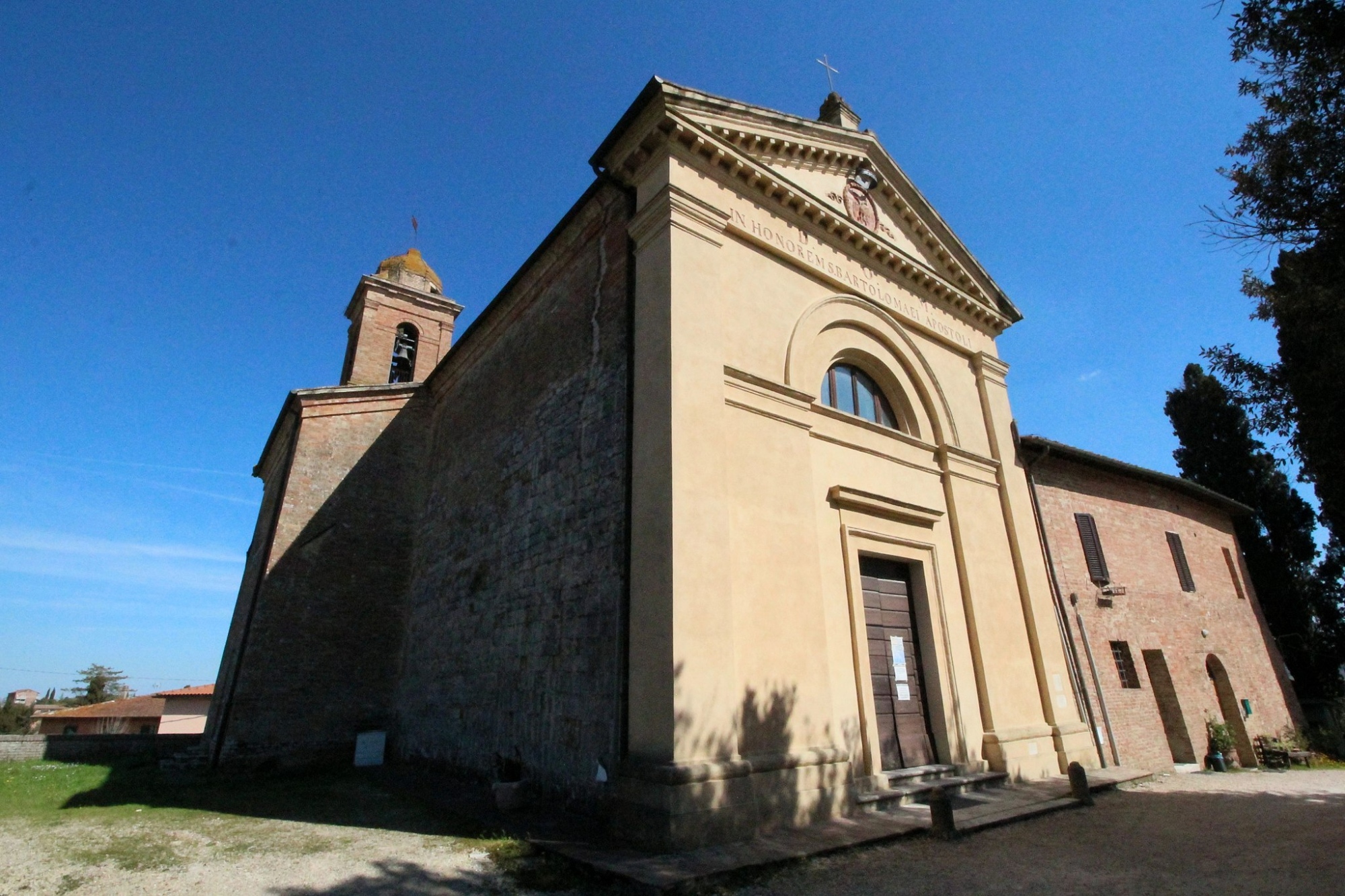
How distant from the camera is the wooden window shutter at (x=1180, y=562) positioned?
46.3 ft

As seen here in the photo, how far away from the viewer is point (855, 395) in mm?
9633

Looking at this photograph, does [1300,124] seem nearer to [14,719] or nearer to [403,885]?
[403,885]

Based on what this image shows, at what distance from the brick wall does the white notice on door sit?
4864 millimetres

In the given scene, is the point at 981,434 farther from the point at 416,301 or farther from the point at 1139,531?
the point at 416,301

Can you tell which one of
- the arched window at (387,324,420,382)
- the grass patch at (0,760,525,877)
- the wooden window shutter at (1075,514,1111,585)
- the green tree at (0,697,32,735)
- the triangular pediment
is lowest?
the grass patch at (0,760,525,877)

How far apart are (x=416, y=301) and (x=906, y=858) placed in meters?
18.0

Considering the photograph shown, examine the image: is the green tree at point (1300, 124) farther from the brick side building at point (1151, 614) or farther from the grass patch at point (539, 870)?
the grass patch at point (539, 870)

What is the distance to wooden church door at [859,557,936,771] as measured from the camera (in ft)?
25.5

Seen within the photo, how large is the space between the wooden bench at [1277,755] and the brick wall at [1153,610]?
342 mm

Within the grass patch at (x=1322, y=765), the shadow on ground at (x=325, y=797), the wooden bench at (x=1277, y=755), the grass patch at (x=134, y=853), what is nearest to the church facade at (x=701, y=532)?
the shadow on ground at (x=325, y=797)

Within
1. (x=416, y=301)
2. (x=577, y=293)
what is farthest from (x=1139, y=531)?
(x=416, y=301)

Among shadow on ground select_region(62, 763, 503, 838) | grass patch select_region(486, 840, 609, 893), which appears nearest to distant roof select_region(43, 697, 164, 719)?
shadow on ground select_region(62, 763, 503, 838)

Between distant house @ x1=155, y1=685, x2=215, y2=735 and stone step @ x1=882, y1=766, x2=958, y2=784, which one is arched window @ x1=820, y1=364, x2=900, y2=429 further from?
distant house @ x1=155, y1=685, x2=215, y2=735

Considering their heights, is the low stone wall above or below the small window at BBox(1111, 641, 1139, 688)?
below
